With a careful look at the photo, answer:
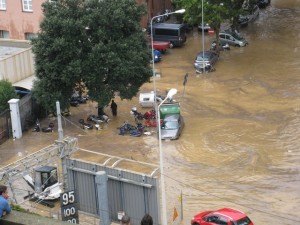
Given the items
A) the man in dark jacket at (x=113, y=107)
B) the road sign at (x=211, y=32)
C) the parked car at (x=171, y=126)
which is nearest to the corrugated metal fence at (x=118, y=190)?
the parked car at (x=171, y=126)

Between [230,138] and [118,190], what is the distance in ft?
55.1

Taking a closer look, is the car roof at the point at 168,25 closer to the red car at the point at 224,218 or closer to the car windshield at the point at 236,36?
the car windshield at the point at 236,36

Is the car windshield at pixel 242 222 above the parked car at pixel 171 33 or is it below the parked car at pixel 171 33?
below

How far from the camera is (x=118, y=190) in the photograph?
21.2 m

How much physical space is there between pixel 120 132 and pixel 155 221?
686 inches

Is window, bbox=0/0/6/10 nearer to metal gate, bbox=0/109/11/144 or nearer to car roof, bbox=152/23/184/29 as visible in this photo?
car roof, bbox=152/23/184/29

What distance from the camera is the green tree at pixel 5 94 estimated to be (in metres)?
38.7

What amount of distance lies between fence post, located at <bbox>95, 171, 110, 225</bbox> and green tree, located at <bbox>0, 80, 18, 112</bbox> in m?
20.4

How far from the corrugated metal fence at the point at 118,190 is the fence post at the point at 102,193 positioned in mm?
1214

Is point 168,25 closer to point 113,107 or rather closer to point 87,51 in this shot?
point 113,107

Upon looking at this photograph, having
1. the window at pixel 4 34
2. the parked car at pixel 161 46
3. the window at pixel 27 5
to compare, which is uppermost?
the window at pixel 27 5

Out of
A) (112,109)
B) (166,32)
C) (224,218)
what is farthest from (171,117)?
(166,32)

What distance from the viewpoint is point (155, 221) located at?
2134 centimetres

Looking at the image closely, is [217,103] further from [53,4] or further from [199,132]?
[53,4]
